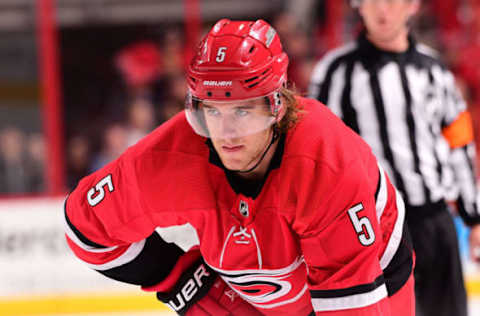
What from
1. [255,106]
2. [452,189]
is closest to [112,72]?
[452,189]

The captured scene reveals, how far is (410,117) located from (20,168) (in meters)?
2.95

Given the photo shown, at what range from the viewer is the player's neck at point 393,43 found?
69.7 inches

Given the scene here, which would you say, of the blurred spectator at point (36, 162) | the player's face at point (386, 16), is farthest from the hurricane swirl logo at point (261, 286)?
the blurred spectator at point (36, 162)

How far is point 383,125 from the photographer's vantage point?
176cm

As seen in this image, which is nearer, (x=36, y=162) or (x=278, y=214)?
(x=278, y=214)

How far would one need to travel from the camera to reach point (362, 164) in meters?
1.10

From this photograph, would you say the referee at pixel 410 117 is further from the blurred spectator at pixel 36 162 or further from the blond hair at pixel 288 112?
the blurred spectator at pixel 36 162

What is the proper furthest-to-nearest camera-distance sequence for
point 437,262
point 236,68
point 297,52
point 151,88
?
point 151,88, point 297,52, point 437,262, point 236,68

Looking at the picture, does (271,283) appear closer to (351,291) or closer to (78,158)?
(351,291)

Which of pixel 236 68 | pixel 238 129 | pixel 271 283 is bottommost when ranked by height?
pixel 271 283

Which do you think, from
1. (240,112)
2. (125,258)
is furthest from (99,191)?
(240,112)

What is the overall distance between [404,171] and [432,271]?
0.31 metres

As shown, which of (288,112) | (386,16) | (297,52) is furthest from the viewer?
(297,52)

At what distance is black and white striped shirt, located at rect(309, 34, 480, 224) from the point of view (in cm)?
176
